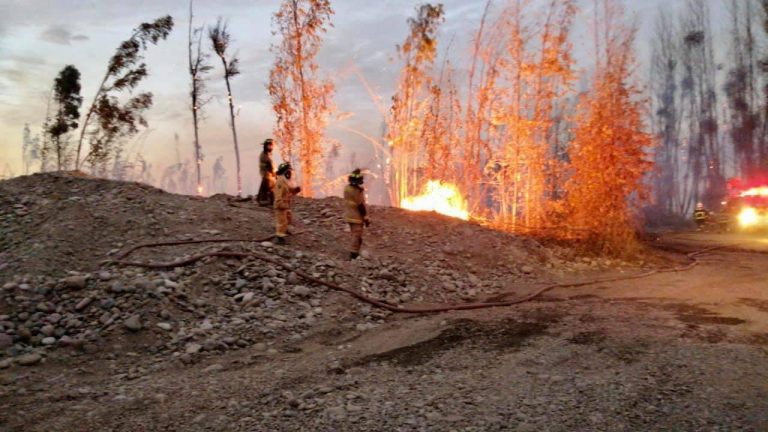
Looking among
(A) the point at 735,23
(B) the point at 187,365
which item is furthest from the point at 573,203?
(A) the point at 735,23

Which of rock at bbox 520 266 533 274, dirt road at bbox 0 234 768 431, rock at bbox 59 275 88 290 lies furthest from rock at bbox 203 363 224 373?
rock at bbox 520 266 533 274

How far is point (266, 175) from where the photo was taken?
39.2 ft

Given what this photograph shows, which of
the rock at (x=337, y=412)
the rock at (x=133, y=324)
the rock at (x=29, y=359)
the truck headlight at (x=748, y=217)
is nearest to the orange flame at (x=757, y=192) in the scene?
the truck headlight at (x=748, y=217)

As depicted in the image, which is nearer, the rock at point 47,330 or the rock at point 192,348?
the rock at point 192,348

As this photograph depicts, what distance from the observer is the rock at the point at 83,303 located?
628cm

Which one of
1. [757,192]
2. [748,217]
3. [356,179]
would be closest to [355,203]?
[356,179]

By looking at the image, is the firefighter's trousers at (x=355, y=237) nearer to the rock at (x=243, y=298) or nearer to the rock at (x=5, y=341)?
the rock at (x=243, y=298)

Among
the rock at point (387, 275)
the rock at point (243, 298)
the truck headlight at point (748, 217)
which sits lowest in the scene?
the rock at point (243, 298)

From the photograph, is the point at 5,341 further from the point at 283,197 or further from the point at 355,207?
the point at 355,207

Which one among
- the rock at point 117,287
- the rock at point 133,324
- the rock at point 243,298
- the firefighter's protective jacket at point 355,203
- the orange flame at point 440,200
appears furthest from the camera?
the orange flame at point 440,200

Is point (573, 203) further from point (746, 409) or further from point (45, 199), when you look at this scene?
point (45, 199)

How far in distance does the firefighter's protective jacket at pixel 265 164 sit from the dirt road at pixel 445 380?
18.9ft

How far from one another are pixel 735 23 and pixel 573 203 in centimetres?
3098

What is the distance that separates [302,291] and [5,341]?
3.62 m
